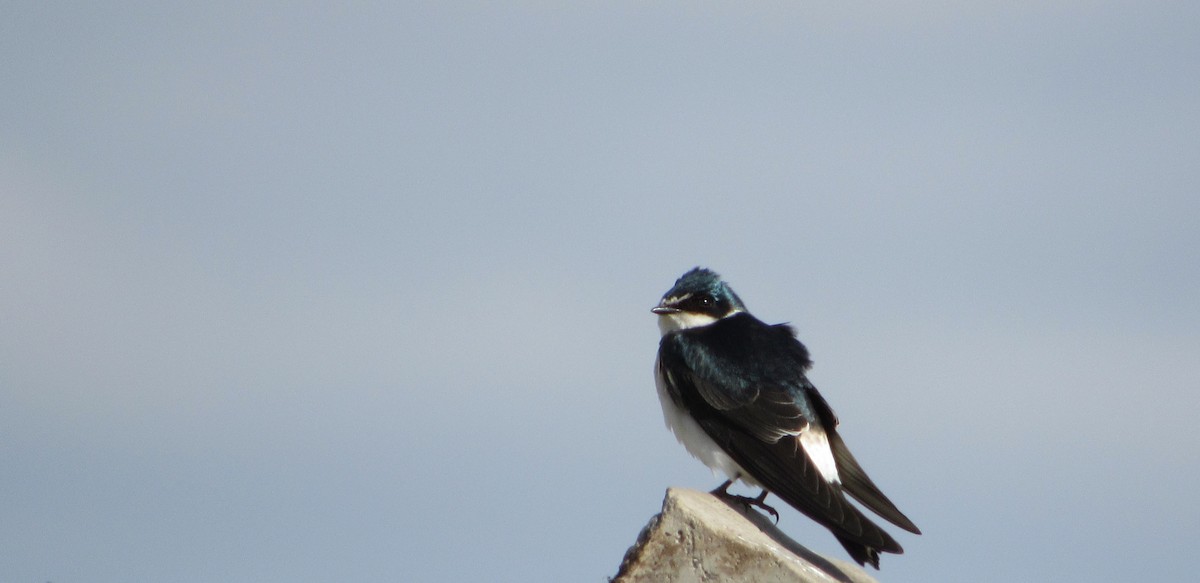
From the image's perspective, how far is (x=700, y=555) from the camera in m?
6.16

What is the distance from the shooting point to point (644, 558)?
6.20m

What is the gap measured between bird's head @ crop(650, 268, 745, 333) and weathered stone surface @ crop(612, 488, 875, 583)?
411 centimetres

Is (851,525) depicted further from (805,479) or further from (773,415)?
(773,415)

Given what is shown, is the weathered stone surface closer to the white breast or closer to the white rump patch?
the white rump patch

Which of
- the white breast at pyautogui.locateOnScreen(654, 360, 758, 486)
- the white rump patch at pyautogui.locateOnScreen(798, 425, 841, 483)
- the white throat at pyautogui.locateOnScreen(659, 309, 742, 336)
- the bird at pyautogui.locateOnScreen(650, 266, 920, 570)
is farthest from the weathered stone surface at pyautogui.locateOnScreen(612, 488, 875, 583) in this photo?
the white throat at pyautogui.locateOnScreen(659, 309, 742, 336)

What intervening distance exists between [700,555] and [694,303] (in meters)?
4.55

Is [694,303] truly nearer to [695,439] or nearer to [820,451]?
[695,439]

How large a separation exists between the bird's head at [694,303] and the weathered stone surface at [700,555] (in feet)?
13.5

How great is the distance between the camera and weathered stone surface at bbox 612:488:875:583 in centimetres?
606

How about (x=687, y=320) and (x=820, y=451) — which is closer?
(x=820, y=451)

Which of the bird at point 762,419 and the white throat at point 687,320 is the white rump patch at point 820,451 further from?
the white throat at point 687,320

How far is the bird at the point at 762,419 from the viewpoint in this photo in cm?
835

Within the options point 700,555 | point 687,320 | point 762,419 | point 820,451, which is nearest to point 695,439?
point 762,419

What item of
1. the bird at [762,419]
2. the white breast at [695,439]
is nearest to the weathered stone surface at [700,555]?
the bird at [762,419]
